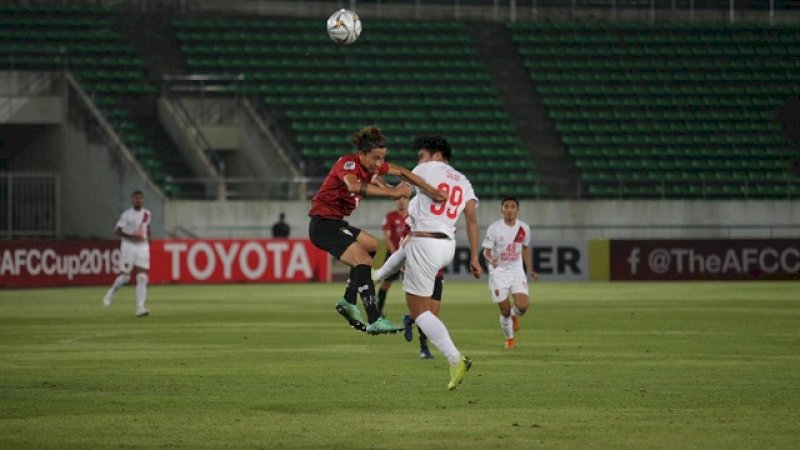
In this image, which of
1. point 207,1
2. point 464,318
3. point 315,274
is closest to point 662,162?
point 315,274

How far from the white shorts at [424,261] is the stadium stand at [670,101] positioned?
35118 millimetres

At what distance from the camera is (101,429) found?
37.5ft

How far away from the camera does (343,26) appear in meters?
28.1

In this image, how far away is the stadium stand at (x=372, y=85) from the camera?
1999 inches

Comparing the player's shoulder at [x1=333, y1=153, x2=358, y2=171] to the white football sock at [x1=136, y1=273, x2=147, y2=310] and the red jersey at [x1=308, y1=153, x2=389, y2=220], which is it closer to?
the red jersey at [x1=308, y1=153, x2=389, y2=220]

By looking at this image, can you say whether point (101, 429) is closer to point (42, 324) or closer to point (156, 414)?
point (156, 414)

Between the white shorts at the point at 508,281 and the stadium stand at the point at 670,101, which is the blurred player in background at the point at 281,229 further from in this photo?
the white shorts at the point at 508,281

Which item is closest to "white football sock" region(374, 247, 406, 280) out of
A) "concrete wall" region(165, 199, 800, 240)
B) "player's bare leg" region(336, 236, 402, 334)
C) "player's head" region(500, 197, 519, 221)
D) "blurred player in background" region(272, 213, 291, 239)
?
"player's bare leg" region(336, 236, 402, 334)

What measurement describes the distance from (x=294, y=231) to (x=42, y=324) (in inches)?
854

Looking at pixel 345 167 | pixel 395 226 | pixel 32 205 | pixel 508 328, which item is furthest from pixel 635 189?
pixel 345 167

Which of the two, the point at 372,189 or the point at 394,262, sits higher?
the point at 372,189

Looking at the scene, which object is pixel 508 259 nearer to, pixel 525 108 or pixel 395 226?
pixel 395 226

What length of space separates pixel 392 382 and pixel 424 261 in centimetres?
161

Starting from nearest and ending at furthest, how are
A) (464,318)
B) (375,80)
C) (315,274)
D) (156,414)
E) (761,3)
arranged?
(156,414), (464,318), (315,274), (375,80), (761,3)
